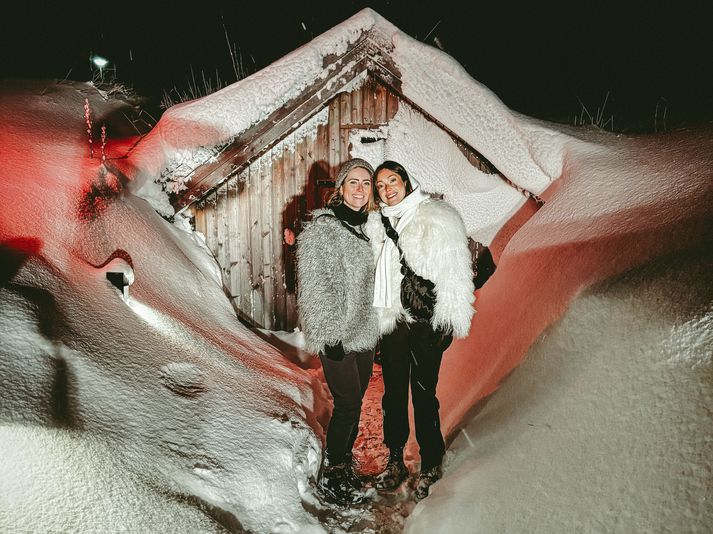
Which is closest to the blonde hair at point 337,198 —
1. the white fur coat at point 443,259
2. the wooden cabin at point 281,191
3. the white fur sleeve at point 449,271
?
the white fur coat at point 443,259

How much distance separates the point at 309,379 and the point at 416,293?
5.27ft

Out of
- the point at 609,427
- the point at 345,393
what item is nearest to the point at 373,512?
the point at 345,393

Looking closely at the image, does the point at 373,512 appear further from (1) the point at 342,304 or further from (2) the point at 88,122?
(2) the point at 88,122

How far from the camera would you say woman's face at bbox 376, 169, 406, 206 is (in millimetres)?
2772

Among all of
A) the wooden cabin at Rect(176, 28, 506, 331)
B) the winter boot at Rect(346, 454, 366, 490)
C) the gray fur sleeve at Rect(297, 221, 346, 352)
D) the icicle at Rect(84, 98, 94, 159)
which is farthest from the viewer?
the wooden cabin at Rect(176, 28, 506, 331)

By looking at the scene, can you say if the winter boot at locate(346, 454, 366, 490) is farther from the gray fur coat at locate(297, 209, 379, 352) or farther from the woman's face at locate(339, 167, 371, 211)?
the woman's face at locate(339, 167, 371, 211)

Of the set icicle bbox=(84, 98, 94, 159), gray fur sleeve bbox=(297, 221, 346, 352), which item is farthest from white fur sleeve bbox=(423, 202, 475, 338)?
icicle bbox=(84, 98, 94, 159)

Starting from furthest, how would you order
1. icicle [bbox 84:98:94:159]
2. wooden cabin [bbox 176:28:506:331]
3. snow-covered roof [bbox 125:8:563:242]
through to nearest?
wooden cabin [bbox 176:28:506:331] < snow-covered roof [bbox 125:8:563:242] < icicle [bbox 84:98:94:159]

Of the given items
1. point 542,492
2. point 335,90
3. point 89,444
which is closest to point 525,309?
point 542,492

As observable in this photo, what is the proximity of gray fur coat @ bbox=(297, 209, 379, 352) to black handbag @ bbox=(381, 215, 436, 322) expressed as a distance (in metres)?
0.25

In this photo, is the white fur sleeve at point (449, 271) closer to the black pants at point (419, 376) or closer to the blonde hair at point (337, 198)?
the black pants at point (419, 376)

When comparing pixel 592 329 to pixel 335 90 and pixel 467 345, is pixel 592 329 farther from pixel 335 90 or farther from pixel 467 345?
pixel 335 90

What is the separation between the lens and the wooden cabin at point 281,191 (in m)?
4.78

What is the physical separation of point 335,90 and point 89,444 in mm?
3958
